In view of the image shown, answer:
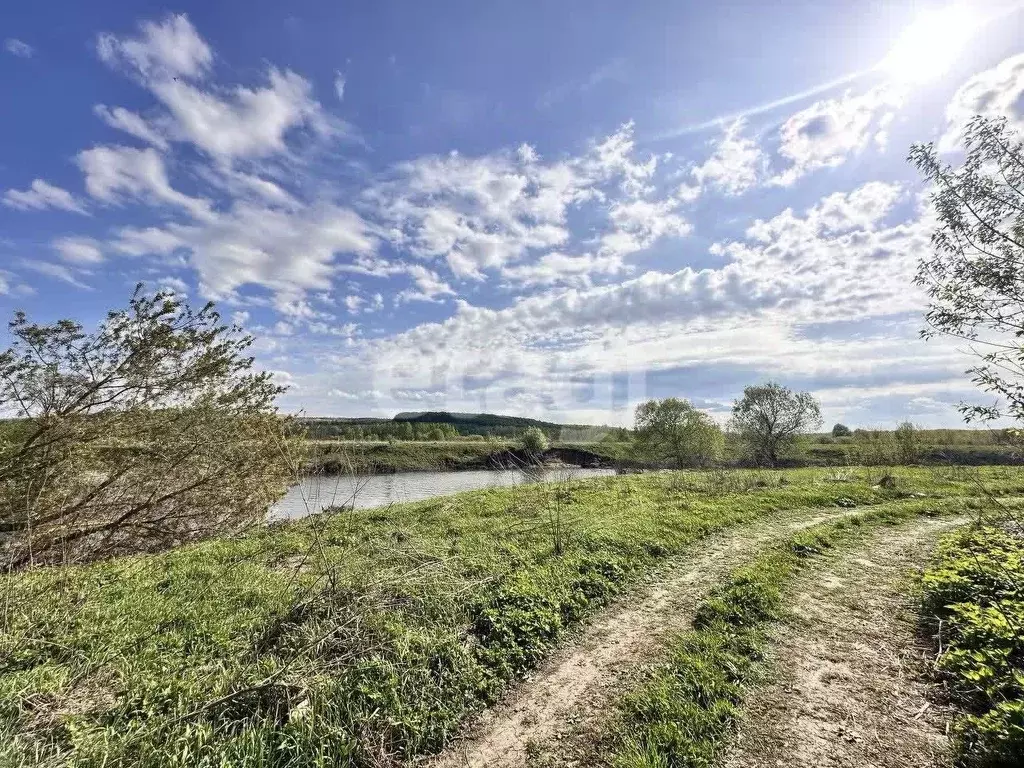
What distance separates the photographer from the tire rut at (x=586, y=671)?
4102 millimetres

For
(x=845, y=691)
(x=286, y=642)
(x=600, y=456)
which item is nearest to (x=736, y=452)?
(x=600, y=456)

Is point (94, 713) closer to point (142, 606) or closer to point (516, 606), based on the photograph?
point (142, 606)

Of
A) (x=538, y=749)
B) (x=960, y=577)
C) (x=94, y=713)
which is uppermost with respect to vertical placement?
(x=960, y=577)

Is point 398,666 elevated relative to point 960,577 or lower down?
lower down

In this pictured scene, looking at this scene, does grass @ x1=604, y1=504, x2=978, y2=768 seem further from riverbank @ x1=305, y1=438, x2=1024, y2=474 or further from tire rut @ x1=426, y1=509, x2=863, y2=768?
riverbank @ x1=305, y1=438, x2=1024, y2=474

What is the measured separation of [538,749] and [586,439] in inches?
2936

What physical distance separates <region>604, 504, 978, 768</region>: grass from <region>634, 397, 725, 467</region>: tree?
3752 cm

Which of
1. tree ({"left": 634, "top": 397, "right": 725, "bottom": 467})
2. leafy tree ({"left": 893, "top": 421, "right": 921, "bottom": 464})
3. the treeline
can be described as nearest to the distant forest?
the treeline

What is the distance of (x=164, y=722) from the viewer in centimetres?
375

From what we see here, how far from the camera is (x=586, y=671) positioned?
5188mm

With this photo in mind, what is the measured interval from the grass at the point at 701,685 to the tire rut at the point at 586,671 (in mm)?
324

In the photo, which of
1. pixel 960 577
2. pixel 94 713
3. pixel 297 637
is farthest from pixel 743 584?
pixel 94 713

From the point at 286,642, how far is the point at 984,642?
7.94 meters

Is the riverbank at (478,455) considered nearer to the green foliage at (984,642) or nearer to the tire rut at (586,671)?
the tire rut at (586,671)
